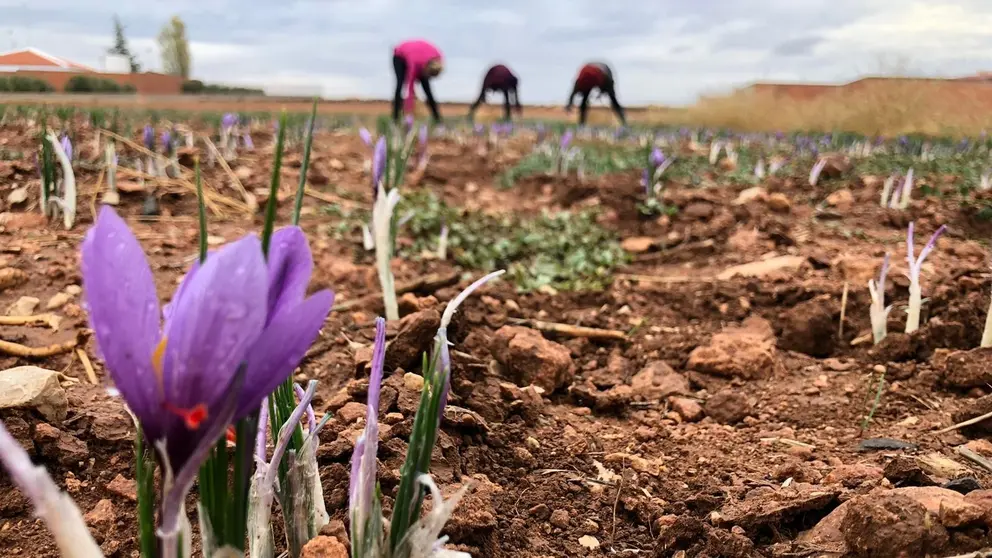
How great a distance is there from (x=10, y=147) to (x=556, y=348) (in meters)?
4.65

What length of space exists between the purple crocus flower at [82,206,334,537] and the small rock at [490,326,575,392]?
5.02 ft

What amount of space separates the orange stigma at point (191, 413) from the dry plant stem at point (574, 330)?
6.71 feet

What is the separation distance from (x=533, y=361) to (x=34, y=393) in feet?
4.15

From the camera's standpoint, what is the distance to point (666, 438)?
185 cm

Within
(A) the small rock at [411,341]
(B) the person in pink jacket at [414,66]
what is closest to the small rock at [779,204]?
(A) the small rock at [411,341]

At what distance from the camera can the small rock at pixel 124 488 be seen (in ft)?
4.05

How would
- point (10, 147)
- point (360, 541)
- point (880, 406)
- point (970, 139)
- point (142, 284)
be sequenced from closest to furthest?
point (142, 284)
point (360, 541)
point (880, 406)
point (10, 147)
point (970, 139)

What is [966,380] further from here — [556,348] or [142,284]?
[142,284]

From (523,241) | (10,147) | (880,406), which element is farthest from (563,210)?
(10,147)

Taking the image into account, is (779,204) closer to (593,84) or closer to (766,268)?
(766,268)

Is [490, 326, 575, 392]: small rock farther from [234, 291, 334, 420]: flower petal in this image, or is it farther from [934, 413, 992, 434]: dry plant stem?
[234, 291, 334, 420]: flower petal

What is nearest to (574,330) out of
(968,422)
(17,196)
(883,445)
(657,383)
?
(657,383)

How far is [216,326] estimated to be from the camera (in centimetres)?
58

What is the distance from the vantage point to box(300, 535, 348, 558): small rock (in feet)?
3.07
